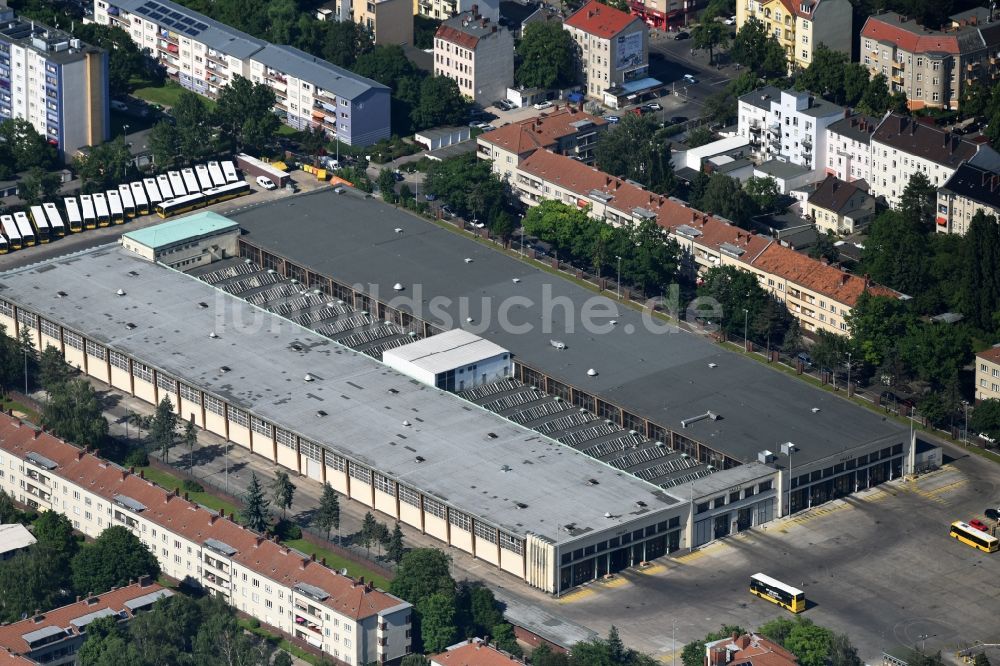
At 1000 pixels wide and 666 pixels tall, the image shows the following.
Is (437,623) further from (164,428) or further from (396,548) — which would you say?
(164,428)

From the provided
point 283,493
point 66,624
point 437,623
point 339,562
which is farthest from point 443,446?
point 66,624

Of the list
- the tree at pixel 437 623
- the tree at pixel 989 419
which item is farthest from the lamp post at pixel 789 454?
the tree at pixel 437 623

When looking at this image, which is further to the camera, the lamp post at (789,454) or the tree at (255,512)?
the lamp post at (789,454)

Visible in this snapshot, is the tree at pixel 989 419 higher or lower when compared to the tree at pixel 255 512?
higher

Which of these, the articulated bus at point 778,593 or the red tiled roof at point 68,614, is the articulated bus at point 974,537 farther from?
the red tiled roof at point 68,614

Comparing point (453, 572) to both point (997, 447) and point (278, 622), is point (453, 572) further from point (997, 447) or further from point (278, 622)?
point (997, 447)

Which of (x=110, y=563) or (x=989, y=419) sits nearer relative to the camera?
(x=110, y=563)

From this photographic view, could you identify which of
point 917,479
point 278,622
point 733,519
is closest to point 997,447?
point 917,479
